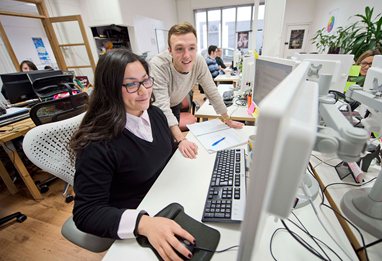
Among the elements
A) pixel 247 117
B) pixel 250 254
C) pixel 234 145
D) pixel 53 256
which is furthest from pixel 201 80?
pixel 53 256

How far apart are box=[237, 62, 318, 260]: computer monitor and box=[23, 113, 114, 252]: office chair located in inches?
27.4

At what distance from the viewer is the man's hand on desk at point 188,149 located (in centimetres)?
103

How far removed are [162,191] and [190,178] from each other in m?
0.14

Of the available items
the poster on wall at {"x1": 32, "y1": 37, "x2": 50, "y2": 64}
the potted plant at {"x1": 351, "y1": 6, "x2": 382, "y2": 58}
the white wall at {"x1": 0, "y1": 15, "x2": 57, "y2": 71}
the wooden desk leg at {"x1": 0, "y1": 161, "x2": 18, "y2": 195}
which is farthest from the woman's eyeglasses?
the poster on wall at {"x1": 32, "y1": 37, "x2": 50, "y2": 64}

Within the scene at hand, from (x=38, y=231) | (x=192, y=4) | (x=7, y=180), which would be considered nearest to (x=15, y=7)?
(x=7, y=180)

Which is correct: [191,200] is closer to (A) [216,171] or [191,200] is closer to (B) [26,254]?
(A) [216,171]

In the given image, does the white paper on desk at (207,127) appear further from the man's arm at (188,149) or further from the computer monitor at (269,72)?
the computer monitor at (269,72)

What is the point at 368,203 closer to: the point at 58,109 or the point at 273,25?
the point at 273,25

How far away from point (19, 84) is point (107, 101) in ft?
7.46

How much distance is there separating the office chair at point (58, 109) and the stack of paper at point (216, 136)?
1.15m

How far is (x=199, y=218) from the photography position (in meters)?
0.65

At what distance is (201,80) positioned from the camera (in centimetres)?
157

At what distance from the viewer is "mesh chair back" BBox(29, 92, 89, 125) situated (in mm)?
1443

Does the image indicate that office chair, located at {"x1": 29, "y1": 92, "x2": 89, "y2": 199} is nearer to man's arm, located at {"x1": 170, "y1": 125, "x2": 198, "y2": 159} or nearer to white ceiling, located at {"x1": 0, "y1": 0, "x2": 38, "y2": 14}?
man's arm, located at {"x1": 170, "y1": 125, "x2": 198, "y2": 159}
